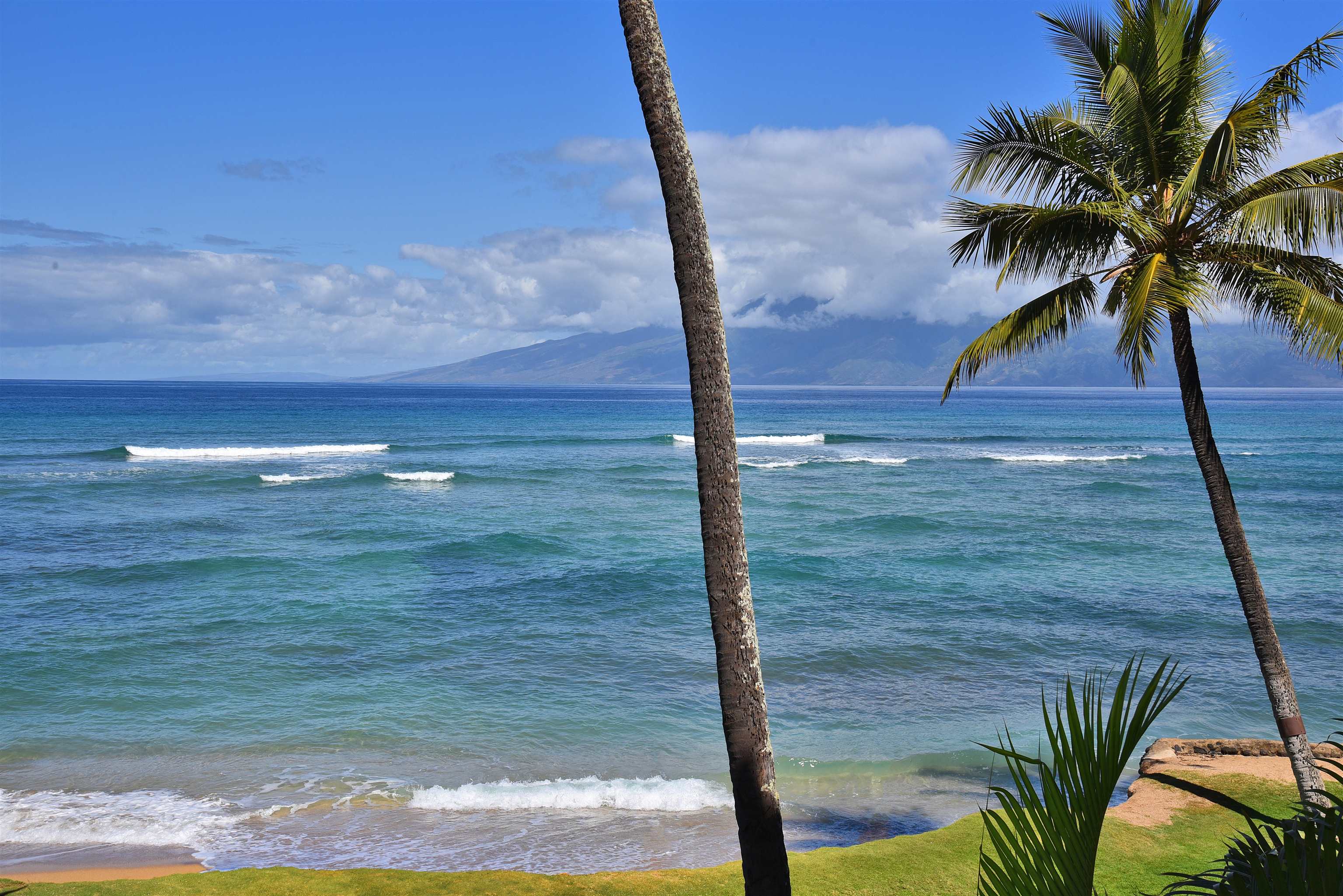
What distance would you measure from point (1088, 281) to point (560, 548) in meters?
19.7

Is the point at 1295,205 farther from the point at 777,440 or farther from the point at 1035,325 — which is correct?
the point at 777,440

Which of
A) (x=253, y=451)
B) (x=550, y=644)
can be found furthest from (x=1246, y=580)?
(x=253, y=451)

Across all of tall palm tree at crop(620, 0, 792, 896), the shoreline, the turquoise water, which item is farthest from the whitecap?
tall palm tree at crop(620, 0, 792, 896)

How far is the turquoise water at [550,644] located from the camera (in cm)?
981

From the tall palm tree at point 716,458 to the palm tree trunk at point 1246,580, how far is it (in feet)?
14.8

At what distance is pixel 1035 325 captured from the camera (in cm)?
816

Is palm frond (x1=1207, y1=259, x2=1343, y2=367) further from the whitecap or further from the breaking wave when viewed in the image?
the whitecap

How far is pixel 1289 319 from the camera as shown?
23.9 feet

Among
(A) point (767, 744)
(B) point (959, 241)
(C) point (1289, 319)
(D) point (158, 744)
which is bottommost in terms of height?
(D) point (158, 744)

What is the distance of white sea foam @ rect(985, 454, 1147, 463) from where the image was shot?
51.2 metres

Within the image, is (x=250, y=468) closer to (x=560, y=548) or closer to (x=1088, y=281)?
(x=560, y=548)

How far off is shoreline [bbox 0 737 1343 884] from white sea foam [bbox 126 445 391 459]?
144ft

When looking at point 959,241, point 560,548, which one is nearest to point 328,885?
point 959,241

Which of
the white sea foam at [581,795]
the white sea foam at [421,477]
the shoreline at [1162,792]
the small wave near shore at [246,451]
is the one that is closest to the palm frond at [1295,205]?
the shoreline at [1162,792]
